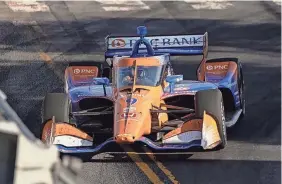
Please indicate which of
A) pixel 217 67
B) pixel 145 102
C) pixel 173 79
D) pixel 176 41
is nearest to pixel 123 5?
pixel 176 41

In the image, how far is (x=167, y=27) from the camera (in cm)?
1609

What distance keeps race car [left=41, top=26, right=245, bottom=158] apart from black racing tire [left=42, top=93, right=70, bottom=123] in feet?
0.04

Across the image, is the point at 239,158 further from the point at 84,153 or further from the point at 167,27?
the point at 167,27

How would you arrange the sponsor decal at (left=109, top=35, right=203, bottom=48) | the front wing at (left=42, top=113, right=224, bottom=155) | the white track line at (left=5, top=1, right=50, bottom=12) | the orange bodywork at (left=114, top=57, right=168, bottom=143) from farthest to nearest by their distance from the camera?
the white track line at (left=5, top=1, right=50, bottom=12) → the sponsor decal at (left=109, top=35, right=203, bottom=48) → the front wing at (left=42, top=113, right=224, bottom=155) → the orange bodywork at (left=114, top=57, right=168, bottom=143)

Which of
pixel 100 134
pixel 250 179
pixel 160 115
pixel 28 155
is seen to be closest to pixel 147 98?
pixel 160 115

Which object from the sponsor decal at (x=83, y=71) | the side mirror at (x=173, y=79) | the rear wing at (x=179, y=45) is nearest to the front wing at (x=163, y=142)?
the side mirror at (x=173, y=79)

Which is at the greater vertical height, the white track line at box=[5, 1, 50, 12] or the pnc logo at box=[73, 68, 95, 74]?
the white track line at box=[5, 1, 50, 12]

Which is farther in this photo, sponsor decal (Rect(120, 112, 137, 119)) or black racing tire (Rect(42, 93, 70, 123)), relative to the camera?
black racing tire (Rect(42, 93, 70, 123))

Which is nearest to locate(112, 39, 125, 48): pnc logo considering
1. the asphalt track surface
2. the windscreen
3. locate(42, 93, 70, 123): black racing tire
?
the windscreen

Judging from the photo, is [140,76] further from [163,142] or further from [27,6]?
[27,6]

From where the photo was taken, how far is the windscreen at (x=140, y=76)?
999 cm

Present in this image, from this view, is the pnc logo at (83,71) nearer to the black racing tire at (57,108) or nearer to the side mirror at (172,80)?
the side mirror at (172,80)

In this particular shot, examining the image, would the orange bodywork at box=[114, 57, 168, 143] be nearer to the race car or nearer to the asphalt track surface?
the race car

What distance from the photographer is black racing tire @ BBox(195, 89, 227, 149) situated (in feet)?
30.5
